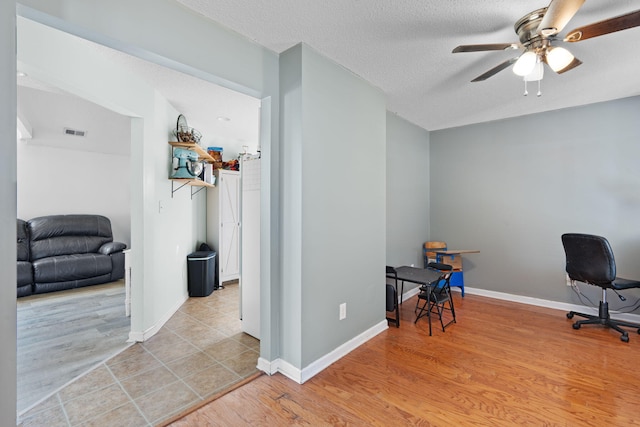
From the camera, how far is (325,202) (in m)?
2.33

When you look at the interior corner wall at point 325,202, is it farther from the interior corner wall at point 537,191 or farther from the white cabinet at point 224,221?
the white cabinet at point 224,221

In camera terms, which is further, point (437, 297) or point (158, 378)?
point (437, 297)

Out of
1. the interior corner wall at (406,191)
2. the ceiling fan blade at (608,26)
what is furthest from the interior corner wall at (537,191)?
the ceiling fan blade at (608,26)

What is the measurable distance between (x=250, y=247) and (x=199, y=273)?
156 centimetres

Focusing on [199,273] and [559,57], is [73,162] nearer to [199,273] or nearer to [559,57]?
[199,273]

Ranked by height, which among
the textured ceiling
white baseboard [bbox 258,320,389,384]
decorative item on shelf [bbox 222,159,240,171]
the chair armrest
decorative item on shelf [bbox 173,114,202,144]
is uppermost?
the textured ceiling

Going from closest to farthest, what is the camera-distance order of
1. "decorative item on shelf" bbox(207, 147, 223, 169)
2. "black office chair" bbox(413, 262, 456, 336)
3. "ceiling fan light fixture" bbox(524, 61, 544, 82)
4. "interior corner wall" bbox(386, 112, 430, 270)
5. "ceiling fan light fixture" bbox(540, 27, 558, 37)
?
"ceiling fan light fixture" bbox(540, 27, 558, 37) < "ceiling fan light fixture" bbox(524, 61, 544, 82) < "black office chair" bbox(413, 262, 456, 336) < "interior corner wall" bbox(386, 112, 430, 270) < "decorative item on shelf" bbox(207, 147, 223, 169)

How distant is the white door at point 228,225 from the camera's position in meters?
4.67

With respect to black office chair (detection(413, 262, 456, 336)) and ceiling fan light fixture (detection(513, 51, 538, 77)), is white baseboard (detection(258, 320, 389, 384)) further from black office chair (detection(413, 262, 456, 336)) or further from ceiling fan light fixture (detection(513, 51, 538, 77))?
ceiling fan light fixture (detection(513, 51, 538, 77))

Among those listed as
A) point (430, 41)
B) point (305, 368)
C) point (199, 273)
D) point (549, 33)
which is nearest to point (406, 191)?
point (430, 41)

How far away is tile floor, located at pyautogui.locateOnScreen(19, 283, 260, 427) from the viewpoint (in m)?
1.79

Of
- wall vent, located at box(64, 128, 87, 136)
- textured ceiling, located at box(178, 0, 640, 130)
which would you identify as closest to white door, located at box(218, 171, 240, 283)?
wall vent, located at box(64, 128, 87, 136)

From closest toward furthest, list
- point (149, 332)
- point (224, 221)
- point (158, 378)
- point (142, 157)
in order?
point (158, 378) → point (142, 157) → point (149, 332) → point (224, 221)

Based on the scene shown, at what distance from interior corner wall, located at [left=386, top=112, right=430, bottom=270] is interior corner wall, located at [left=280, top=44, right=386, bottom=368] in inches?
37.4
